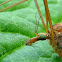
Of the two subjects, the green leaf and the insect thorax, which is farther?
the insect thorax

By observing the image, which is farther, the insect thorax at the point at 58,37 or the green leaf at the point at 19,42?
the insect thorax at the point at 58,37

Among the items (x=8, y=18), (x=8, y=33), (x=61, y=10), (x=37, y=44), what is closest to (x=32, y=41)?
(x=37, y=44)

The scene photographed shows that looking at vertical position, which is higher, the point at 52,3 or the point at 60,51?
the point at 52,3

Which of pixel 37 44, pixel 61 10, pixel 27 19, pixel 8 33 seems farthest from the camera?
pixel 61 10

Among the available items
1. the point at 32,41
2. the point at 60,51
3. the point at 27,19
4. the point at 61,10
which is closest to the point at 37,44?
the point at 32,41

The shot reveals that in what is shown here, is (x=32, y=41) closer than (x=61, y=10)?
Yes

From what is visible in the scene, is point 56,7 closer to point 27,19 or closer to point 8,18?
point 27,19

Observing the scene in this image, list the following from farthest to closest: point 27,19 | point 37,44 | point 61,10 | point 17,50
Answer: point 61,10 → point 27,19 → point 37,44 → point 17,50

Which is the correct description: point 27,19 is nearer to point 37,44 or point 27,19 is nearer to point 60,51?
point 37,44

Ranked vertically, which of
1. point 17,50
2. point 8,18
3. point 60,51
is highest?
point 8,18
